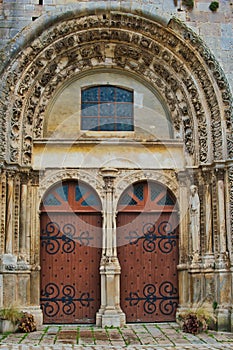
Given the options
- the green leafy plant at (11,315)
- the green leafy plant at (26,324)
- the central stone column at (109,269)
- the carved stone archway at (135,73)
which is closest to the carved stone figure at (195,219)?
the carved stone archway at (135,73)

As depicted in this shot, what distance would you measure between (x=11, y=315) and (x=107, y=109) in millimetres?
3905

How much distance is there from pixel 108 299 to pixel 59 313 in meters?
0.89

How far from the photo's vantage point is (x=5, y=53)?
845 centimetres

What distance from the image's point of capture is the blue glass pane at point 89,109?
30.5 feet

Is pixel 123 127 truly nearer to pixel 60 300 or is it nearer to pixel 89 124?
pixel 89 124

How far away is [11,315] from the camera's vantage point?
775 cm

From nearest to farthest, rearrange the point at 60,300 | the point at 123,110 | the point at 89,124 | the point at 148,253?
the point at 60,300
the point at 148,253
the point at 89,124
the point at 123,110

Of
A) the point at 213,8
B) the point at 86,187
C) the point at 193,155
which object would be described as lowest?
the point at 86,187

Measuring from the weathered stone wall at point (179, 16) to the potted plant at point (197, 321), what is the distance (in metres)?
3.78

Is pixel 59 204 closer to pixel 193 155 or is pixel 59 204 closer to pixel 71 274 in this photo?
pixel 71 274

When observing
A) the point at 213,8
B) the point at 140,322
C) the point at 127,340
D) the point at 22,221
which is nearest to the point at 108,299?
the point at 140,322

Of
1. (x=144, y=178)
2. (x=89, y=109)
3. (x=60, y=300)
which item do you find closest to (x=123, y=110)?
(x=89, y=109)

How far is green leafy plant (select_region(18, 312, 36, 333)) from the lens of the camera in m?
7.79

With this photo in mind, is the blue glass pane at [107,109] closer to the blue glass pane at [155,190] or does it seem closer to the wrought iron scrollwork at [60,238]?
the blue glass pane at [155,190]
